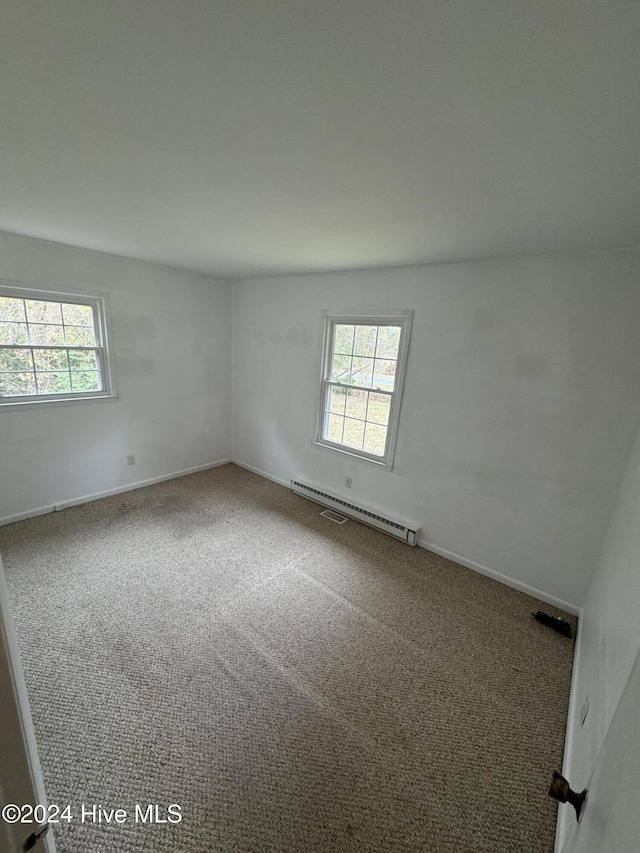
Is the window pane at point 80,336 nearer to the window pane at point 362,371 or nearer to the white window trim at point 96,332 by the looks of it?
the white window trim at point 96,332

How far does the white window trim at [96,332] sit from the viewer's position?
270cm

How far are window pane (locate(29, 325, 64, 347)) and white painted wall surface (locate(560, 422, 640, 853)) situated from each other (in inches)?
157

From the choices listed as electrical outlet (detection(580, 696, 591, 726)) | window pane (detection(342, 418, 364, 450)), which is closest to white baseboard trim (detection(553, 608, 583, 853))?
electrical outlet (detection(580, 696, 591, 726))

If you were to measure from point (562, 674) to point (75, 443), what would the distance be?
13.6ft

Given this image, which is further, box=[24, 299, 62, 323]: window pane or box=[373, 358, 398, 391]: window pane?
box=[373, 358, 398, 391]: window pane

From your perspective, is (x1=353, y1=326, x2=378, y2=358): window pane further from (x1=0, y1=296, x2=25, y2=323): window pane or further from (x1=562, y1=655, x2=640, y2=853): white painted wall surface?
(x1=0, y1=296, x2=25, y2=323): window pane

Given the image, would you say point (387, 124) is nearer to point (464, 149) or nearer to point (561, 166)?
point (464, 149)

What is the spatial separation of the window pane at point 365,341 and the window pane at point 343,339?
0.06 meters

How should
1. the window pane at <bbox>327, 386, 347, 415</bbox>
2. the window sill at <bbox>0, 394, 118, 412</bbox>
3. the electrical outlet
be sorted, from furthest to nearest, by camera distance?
the window pane at <bbox>327, 386, 347, 415</bbox>
the window sill at <bbox>0, 394, 118, 412</bbox>
the electrical outlet

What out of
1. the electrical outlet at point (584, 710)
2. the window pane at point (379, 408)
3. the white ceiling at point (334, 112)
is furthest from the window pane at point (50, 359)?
the electrical outlet at point (584, 710)

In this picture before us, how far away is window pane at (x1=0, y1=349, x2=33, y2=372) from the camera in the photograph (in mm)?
2701

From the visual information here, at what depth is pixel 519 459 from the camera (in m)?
2.37

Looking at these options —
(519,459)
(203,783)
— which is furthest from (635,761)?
(519,459)

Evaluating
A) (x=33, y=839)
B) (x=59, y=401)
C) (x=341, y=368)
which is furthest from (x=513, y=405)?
(x=59, y=401)
